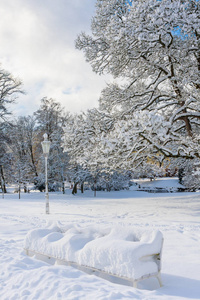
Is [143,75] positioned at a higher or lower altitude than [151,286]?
higher

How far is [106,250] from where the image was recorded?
178 inches

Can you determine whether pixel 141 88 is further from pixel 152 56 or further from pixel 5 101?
pixel 5 101

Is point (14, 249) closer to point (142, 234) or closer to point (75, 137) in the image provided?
point (142, 234)

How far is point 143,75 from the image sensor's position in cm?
1528

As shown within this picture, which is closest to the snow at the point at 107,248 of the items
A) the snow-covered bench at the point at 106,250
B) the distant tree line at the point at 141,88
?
the snow-covered bench at the point at 106,250

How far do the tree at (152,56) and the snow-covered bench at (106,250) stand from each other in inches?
228

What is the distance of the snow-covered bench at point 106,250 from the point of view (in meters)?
4.23

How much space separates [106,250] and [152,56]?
11.1 metres

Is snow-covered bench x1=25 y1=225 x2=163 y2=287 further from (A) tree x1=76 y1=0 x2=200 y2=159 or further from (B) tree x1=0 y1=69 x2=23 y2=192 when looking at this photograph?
(B) tree x1=0 y1=69 x2=23 y2=192

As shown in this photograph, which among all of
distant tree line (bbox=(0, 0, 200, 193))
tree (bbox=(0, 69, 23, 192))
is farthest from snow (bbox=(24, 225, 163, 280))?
tree (bbox=(0, 69, 23, 192))

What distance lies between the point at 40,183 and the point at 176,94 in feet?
90.3

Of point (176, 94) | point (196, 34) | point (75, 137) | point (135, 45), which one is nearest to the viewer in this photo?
point (196, 34)

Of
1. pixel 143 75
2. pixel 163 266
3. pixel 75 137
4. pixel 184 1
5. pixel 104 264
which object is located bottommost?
pixel 163 266

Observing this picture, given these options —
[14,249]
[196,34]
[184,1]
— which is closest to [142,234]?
[14,249]
